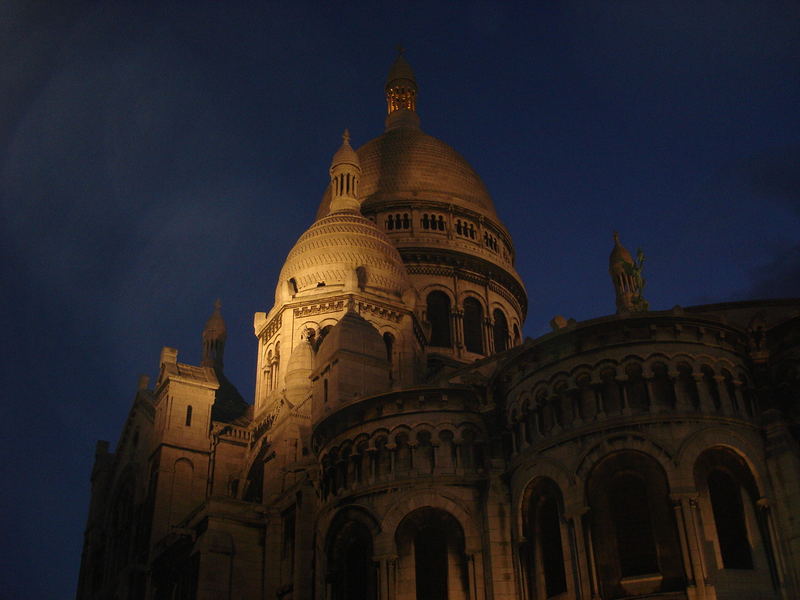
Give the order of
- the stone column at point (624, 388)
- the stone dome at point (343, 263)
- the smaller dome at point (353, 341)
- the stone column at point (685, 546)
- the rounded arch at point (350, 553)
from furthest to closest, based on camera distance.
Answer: the stone dome at point (343, 263) → the smaller dome at point (353, 341) → the rounded arch at point (350, 553) → the stone column at point (624, 388) → the stone column at point (685, 546)

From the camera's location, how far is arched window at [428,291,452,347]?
60.2m

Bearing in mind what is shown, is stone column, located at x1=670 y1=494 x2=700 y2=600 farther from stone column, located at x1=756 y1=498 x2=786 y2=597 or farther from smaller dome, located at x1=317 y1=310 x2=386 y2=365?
smaller dome, located at x1=317 y1=310 x2=386 y2=365

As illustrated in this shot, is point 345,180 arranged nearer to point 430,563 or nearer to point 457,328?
point 457,328

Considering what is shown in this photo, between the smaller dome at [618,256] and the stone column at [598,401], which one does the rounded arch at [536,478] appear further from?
the smaller dome at [618,256]

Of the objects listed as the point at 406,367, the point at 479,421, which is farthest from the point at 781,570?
the point at 406,367

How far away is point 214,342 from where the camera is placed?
226 ft

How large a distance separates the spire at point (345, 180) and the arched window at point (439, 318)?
25.2ft

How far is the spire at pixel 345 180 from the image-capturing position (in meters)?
60.7

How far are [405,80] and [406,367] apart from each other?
37157 millimetres

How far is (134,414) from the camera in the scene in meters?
56.0

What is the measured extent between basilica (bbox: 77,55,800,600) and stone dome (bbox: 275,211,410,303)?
0.74ft

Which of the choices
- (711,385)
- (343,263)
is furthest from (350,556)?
Answer: (343,263)

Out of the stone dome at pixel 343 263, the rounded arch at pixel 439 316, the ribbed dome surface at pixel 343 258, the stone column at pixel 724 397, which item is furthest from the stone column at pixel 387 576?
the rounded arch at pixel 439 316

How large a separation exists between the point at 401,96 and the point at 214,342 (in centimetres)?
2705
